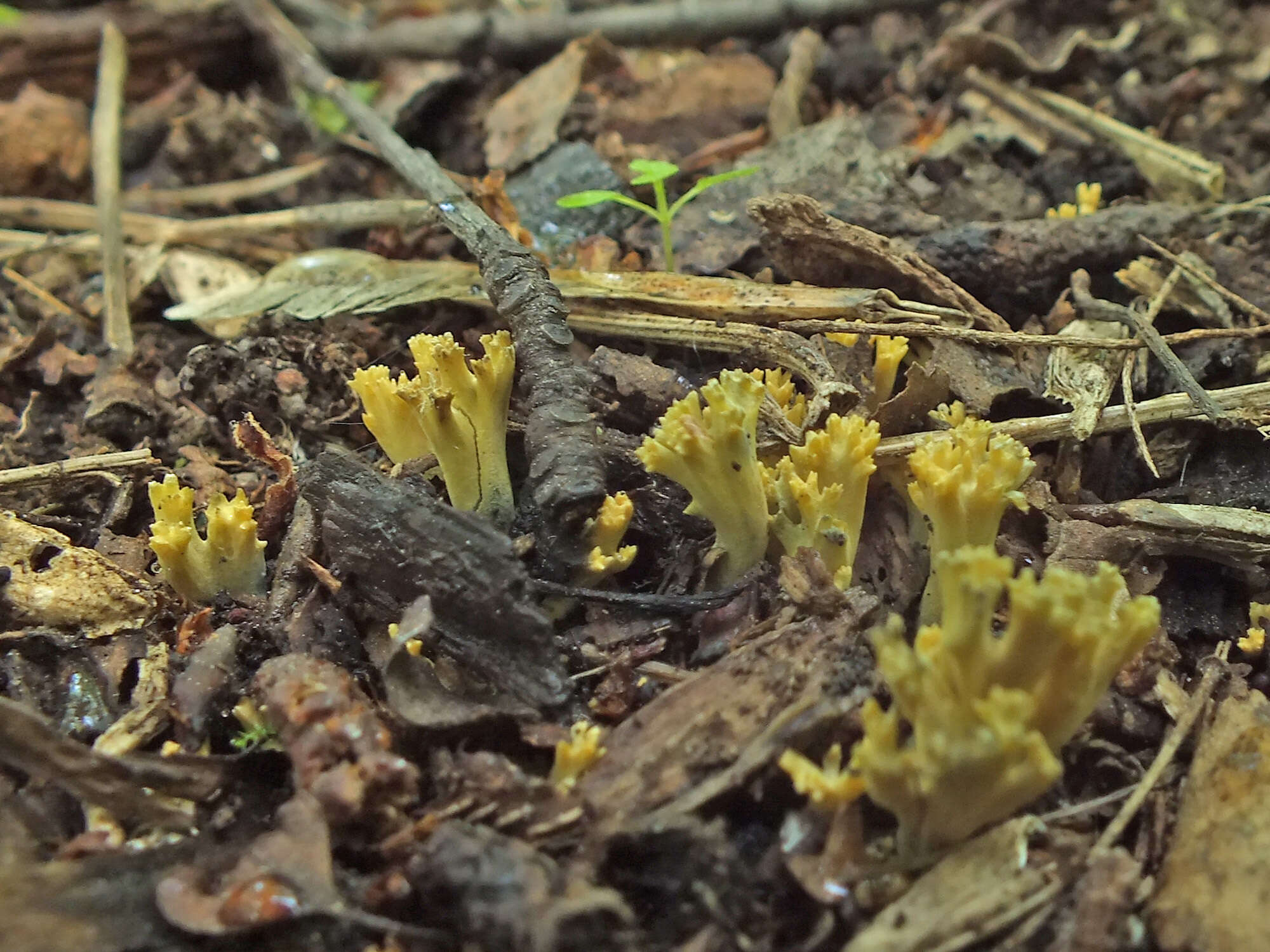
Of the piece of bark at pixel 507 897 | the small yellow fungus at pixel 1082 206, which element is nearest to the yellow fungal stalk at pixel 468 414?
the piece of bark at pixel 507 897

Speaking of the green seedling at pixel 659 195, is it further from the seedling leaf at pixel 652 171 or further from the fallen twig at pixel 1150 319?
the fallen twig at pixel 1150 319

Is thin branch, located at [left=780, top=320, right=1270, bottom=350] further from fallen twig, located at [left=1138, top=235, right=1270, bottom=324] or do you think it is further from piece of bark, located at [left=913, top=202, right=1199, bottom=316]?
piece of bark, located at [left=913, top=202, right=1199, bottom=316]

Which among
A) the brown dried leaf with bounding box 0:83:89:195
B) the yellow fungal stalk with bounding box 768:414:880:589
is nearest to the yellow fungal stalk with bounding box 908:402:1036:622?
the yellow fungal stalk with bounding box 768:414:880:589

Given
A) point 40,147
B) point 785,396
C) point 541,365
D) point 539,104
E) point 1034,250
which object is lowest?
point 785,396

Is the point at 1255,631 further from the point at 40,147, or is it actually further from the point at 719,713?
the point at 40,147

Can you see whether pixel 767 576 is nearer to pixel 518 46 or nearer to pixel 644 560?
pixel 644 560

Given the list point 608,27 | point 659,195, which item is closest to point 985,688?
point 659,195

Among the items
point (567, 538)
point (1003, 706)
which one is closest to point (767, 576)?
point (567, 538)
